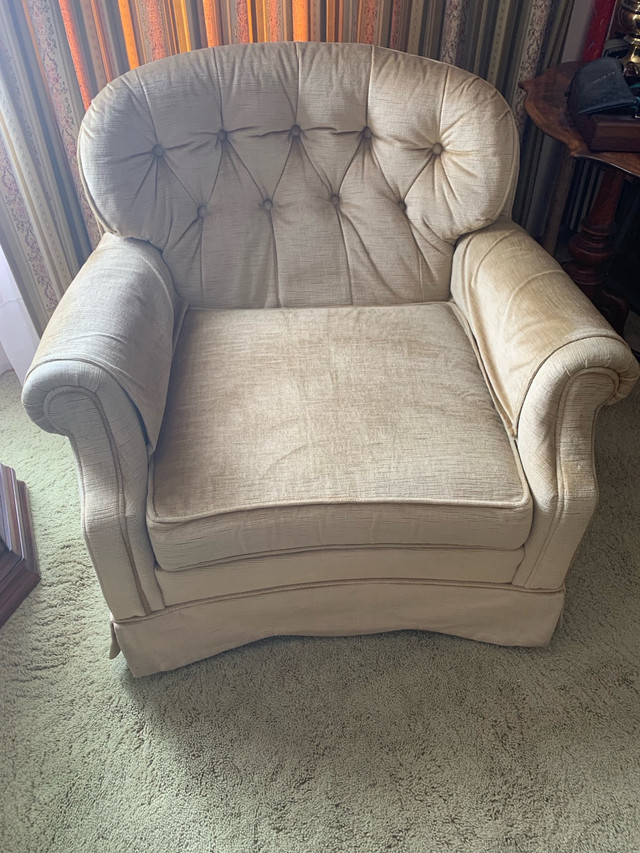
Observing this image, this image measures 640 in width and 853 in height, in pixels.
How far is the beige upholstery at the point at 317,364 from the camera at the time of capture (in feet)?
3.35

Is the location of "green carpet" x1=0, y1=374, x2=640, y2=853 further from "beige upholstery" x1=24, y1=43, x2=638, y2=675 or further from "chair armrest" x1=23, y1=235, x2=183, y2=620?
"chair armrest" x1=23, y1=235, x2=183, y2=620

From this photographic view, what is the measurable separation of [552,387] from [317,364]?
439 millimetres

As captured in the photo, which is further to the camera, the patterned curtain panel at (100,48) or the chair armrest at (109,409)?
the patterned curtain panel at (100,48)

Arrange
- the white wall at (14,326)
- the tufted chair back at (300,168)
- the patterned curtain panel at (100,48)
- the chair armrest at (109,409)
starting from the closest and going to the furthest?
the chair armrest at (109,409) < the tufted chair back at (300,168) < the patterned curtain panel at (100,48) < the white wall at (14,326)

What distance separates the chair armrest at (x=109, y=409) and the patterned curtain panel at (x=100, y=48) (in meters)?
0.65

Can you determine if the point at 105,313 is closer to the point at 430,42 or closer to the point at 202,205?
the point at 202,205

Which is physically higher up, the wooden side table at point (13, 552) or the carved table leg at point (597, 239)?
the carved table leg at point (597, 239)

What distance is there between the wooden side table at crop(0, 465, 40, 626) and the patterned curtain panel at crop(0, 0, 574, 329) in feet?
1.92

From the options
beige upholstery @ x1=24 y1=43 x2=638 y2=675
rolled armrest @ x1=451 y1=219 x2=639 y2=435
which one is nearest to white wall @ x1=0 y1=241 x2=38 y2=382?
beige upholstery @ x1=24 y1=43 x2=638 y2=675

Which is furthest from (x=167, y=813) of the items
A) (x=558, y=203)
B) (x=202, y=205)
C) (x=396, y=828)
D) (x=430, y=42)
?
(x=558, y=203)

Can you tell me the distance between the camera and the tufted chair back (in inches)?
51.0

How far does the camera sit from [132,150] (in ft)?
4.20

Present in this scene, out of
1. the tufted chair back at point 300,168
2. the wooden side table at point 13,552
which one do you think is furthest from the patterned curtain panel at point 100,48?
the wooden side table at point 13,552

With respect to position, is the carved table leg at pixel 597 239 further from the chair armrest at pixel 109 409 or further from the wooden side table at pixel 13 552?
the wooden side table at pixel 13 552
